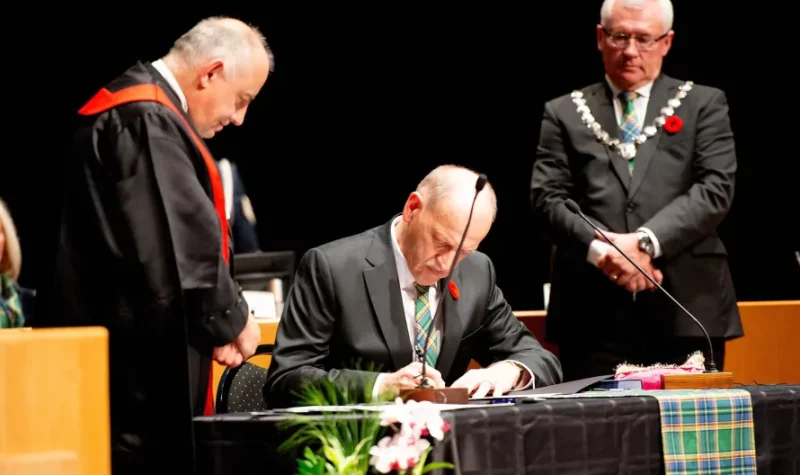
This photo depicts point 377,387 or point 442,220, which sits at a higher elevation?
point 442,220

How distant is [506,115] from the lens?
696 centimetres

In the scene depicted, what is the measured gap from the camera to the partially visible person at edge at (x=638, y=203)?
387 centimetres

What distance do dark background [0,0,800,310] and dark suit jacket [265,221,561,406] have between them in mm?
3466

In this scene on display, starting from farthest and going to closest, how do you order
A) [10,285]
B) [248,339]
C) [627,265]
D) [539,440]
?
[10,285], [627,265], [248,339], [539,440]

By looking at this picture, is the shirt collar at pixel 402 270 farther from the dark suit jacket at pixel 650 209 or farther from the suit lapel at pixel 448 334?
the dark suit jacket at pixel 650 209

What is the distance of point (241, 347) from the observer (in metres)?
2.86

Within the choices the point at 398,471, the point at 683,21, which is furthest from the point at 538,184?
the point at 683,21

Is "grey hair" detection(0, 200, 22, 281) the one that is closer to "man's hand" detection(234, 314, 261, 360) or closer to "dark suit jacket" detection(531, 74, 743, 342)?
"dark suit jacket" detection(531, 74, 743, 342)

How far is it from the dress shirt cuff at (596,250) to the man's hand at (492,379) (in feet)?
2.58

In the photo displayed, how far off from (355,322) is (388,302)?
101 mm

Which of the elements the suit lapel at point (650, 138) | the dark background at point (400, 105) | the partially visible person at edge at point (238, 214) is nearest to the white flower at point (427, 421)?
the suit lapel at point (650, 138)

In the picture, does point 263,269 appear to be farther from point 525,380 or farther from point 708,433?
point 708,433

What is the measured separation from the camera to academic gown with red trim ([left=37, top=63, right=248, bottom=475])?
8.69 ft

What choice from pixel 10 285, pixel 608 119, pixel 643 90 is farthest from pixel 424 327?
pixel 10 285
